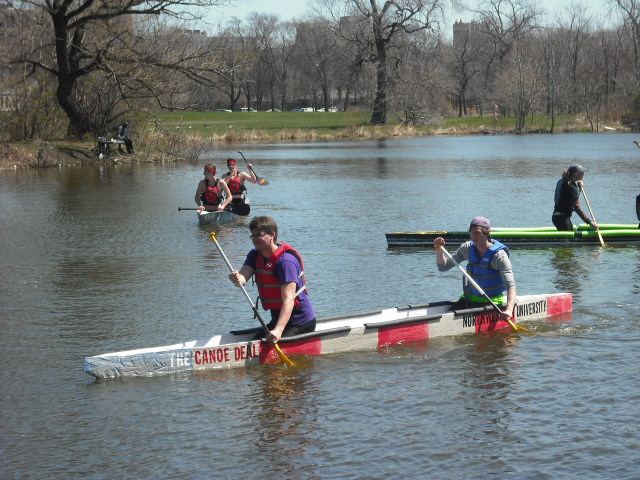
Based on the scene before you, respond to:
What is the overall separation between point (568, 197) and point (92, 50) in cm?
2994

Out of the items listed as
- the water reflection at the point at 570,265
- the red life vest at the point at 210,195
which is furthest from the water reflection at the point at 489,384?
the red life vest at the point at 210,195

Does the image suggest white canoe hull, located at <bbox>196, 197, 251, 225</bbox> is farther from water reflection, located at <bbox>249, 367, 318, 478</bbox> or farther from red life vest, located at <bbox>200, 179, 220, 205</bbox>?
water reflection, located at <bbox>249, 367, 318, 478</bbox>

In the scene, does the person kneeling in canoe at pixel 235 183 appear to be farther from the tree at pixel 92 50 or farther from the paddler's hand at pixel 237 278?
the tree at pixel 92 50

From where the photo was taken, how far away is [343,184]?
33438 millimetres

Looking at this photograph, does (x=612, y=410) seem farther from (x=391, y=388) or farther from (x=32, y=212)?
(x=32, y=212)

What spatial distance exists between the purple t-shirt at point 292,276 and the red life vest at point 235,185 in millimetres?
12376

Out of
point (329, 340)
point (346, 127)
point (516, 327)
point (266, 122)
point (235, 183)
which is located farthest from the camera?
point (266, 122)

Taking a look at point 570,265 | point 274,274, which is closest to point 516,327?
point 274,274

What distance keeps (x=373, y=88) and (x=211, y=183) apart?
56.9 meters

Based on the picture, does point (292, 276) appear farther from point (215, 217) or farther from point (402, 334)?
point (215, 217)

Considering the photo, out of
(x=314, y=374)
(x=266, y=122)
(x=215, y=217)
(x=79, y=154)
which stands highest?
(x=266, y=122)

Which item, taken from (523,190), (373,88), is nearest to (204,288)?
(523,190)

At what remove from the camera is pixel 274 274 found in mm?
9906

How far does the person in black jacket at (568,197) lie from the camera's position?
1720 cm
